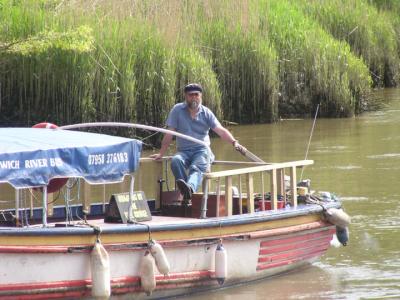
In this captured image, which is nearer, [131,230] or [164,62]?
[131,230]

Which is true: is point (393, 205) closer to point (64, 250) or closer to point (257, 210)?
point (257, 210)

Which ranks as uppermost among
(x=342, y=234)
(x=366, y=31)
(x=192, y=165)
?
(x=366, y=31)

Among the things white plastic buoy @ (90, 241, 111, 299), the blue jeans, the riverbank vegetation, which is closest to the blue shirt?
the blue jeans

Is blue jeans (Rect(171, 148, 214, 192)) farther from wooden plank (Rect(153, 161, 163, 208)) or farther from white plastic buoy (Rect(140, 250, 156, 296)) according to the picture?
white plastic buoy (Rect(140, 250, 156, 296))

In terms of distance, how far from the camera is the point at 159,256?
37.1 ft

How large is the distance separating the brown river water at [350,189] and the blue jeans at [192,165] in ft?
4.61

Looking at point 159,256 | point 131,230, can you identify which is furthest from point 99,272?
point 159,256

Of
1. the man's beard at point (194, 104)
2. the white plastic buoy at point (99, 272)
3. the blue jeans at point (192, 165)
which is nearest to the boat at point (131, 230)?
the white plastic buoy at point (99, 272)

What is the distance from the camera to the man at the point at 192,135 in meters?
13.3

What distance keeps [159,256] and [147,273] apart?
21 centimetres

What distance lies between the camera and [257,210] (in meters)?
13.5

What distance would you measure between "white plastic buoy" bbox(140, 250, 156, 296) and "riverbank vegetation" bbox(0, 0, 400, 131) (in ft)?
32.1

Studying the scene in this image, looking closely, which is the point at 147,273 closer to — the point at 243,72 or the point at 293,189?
the point at 293,189

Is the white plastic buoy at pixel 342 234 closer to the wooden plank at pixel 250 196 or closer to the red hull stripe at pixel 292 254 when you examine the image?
the red hull stripe at pixel 292 254
